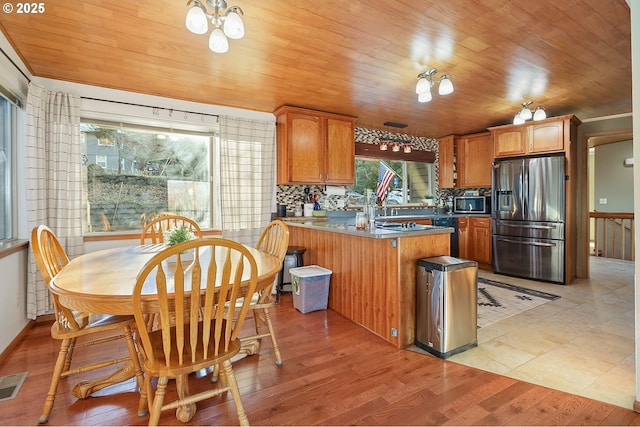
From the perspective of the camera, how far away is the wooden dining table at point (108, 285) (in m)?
1.20

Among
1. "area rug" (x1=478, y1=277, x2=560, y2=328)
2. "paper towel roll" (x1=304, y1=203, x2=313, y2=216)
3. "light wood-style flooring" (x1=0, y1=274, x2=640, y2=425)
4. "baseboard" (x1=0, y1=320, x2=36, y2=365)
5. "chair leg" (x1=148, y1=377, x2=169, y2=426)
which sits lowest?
"light wood-style flooring" (x1=0, y1=274, x2=640, y2=425)

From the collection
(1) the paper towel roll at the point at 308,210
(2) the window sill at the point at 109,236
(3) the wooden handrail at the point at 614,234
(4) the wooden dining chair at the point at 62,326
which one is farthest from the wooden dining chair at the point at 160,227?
(3) the wooden handrail at the point at 614,234

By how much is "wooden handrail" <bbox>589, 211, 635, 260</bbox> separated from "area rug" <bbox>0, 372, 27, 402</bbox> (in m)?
8.46

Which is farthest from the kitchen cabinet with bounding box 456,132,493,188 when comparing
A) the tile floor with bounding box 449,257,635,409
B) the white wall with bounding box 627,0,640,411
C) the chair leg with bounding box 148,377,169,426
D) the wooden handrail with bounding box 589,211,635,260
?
the chair leg with bounding box 148,377,169,426

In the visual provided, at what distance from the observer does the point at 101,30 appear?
204cm

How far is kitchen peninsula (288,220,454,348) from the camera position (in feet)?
7.32

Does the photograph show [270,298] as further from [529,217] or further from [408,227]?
[529,217]

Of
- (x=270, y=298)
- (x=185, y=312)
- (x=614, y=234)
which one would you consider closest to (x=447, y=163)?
(x=614, y=234)

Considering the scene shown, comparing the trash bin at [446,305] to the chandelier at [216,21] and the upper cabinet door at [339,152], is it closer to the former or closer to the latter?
the chandelier at [216,21]

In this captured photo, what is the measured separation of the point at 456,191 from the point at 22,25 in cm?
620

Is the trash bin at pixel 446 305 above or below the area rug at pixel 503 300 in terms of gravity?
above

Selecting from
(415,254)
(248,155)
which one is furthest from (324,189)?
(415,254)

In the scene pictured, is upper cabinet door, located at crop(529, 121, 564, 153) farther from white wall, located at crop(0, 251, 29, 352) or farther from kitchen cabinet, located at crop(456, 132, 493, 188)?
white wall, located at crop(0, 251, 29, 352)

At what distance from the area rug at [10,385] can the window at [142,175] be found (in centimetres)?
160
